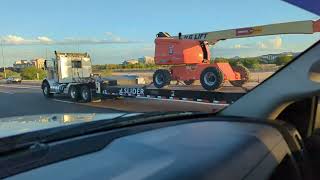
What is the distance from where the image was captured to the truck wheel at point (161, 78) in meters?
22.3

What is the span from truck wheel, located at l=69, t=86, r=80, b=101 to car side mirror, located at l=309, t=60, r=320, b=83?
23.3m

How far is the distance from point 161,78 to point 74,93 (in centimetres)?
534

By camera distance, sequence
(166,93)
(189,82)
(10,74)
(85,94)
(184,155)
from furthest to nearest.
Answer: (10,74), (85,94), (189,82), (166,93), (184,155)

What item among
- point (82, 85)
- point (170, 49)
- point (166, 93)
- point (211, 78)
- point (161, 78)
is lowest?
point (82, 85)

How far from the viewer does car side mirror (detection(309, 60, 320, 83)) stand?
114 inches

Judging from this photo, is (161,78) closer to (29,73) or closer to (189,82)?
(189,82)

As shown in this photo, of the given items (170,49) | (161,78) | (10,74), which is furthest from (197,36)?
(10,74)

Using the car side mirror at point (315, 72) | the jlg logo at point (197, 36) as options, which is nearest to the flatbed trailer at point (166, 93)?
the jlg logo at point (197, 36)

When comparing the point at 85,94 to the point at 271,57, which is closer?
the point at 271,57

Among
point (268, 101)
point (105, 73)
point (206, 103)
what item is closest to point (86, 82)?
point (105, 73)

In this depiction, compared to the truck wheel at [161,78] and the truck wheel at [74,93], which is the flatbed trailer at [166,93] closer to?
the truck wheel at [161,78]

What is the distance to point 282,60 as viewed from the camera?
3.30 m

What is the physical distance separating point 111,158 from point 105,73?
24109mm

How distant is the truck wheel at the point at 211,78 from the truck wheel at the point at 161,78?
1.95 meters
